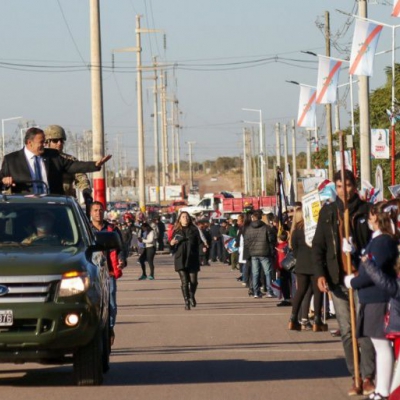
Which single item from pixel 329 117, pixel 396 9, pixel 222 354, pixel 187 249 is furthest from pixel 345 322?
pixel 329 117

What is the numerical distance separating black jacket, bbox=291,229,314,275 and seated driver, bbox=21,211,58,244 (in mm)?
7488

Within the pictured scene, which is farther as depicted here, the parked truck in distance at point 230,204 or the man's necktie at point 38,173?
the parked truck in distance at point 230,204

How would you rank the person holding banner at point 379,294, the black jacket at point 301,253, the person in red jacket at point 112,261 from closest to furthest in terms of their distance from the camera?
the person holding banner at point 379,294 < the person in red jacket at point 112,261 < the black jacket at point 301,253

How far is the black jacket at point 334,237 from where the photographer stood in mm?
12750

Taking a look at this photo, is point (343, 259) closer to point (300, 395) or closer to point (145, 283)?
point (300, 395)

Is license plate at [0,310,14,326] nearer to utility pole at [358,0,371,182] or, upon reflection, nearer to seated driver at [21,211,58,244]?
seated driver at [21,211,58,244]

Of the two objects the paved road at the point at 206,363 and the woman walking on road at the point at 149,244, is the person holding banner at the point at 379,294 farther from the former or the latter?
the woman walking on road at the point at 149,244

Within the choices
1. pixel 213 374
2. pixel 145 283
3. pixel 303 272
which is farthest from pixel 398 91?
pixel 213 374

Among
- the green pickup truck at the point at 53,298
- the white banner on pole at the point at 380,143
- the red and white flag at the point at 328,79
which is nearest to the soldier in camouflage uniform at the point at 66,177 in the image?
the green pickup truck at the point at 53,298

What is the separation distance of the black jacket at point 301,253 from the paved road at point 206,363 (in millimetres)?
940

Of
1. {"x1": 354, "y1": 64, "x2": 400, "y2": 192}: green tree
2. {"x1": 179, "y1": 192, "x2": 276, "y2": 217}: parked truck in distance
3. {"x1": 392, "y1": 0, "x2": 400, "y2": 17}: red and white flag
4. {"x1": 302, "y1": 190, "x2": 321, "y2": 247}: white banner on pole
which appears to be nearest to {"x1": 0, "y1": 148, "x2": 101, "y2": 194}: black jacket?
{"x1": 302, "y1": 190, "x2": 321, "y2": 247}: white banner on pole

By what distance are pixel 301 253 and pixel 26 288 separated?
915cm

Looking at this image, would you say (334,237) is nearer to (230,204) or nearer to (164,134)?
(230,204)

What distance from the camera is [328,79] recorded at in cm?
3938
